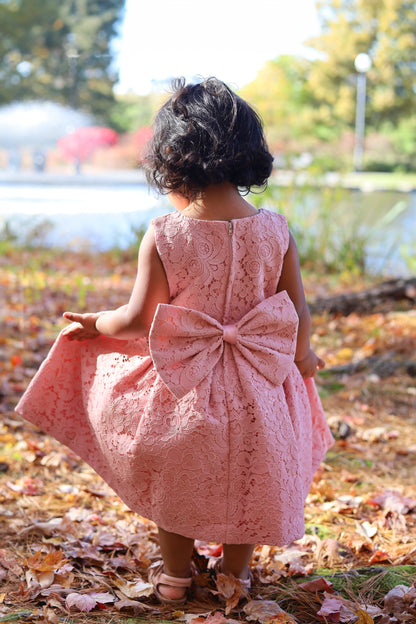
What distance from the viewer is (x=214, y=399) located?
1417 mm

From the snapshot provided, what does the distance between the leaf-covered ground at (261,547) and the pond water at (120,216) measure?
1.00 metres

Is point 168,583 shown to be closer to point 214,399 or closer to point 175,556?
point 175,556

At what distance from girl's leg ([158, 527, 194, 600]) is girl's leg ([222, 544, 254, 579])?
9cm

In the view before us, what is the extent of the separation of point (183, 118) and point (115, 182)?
777 inches

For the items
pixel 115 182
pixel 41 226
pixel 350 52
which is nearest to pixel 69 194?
pixel 115 182

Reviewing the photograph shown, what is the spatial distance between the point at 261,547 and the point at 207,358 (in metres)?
0.74

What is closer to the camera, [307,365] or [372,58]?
[307,365]

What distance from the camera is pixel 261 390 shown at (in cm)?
144

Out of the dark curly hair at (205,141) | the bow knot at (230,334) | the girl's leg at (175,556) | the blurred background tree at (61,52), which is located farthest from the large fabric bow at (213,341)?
the blurred background tree at (61,52)

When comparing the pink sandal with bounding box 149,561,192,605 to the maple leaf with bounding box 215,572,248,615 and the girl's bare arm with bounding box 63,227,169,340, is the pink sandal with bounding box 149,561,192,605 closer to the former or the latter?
the maple leaf with bounding box 215,572,248,615

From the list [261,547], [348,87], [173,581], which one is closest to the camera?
[173,581]

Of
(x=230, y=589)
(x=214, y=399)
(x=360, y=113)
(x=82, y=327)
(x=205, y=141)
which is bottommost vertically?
(x=230, y=589)

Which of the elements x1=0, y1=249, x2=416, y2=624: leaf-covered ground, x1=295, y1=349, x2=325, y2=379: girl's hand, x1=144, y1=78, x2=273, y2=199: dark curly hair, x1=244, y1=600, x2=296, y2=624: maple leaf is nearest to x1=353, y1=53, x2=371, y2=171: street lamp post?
x1=0, y1=249, x2=416, y2=624: leaf-covered ground

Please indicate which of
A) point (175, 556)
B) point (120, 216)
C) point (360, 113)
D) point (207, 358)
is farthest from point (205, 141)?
point (360, 113)
